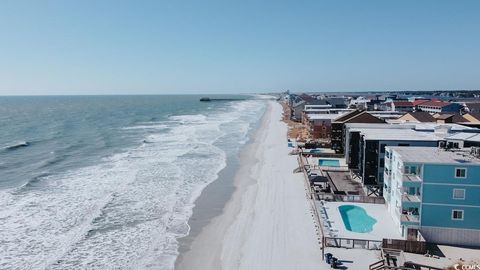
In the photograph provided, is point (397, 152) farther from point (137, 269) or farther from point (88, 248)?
point (88, 248)

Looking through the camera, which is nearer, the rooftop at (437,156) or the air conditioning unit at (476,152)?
the rooftop at (437,156)

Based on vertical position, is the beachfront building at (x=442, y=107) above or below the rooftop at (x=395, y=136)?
below

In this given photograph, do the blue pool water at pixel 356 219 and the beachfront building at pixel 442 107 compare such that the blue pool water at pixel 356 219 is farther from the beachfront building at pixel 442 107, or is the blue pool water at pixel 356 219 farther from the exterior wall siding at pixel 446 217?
the beachfront building at pixel 442 107

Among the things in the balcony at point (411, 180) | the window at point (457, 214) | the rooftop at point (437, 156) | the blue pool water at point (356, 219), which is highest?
the rooftop at point (437, 156)

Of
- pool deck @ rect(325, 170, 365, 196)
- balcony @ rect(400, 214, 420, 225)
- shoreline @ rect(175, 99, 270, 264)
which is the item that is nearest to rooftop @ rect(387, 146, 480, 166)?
balcony @ rect(400, 214, 420, 225)

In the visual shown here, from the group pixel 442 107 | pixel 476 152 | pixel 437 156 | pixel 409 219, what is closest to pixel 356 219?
pixel 409 219

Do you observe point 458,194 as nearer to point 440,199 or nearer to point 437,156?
point 440,199

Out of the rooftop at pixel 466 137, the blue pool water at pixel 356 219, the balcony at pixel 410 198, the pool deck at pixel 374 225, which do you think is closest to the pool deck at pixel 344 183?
the pool deck at pixel 374 225

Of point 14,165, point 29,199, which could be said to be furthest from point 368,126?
point 14,165
